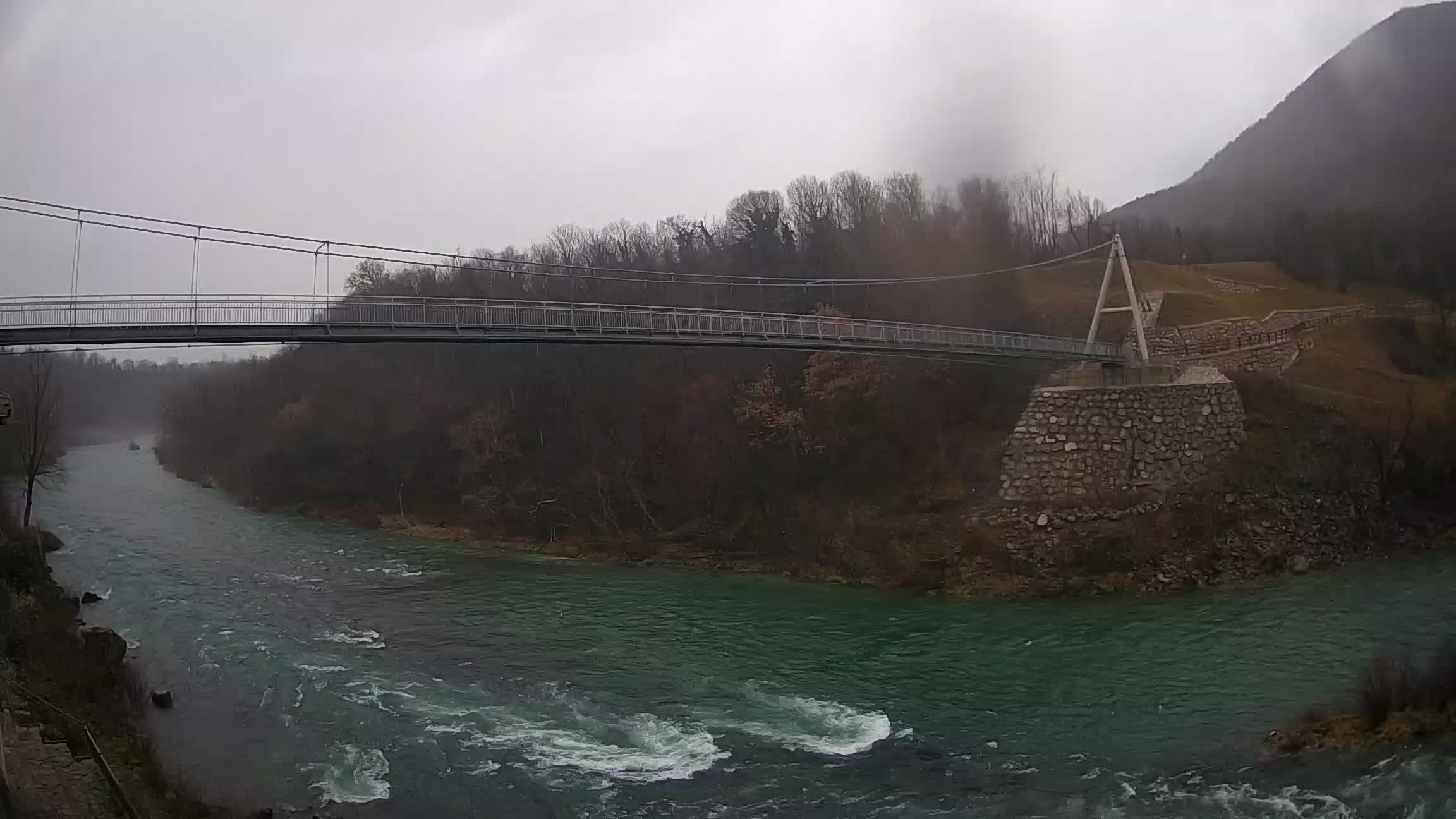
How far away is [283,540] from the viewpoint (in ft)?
120

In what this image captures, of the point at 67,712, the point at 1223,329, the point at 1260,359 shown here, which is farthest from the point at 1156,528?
the point at 67,712

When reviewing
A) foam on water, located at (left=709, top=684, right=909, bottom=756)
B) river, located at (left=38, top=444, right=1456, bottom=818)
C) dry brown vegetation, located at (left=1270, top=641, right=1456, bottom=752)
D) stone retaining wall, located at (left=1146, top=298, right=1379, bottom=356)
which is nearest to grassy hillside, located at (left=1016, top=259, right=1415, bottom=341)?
stone retaining wall, located at (left=1146, top=298, right=1379, bottom=356)

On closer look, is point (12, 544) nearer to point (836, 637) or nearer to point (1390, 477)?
point (836, 637)

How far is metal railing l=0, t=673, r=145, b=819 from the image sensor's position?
9.59 meters

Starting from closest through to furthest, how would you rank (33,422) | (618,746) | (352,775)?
1. (352,775)
2. (618,746)
3. (33,422)

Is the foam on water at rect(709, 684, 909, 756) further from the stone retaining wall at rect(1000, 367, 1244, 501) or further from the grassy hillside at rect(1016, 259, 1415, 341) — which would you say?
the grassy hillside at rect(1016, 259, 1415, 341)

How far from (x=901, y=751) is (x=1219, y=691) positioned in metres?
6.14

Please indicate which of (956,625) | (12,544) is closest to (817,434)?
(956,625)

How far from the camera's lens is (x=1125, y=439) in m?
27.3

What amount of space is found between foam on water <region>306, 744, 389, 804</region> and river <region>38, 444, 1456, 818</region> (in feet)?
0.16

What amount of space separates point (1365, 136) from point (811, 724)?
2582 inches

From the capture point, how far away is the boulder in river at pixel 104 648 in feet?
56.3

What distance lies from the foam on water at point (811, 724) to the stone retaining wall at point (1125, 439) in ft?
46.3

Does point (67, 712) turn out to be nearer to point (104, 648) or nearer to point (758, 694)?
point (104, 648)
